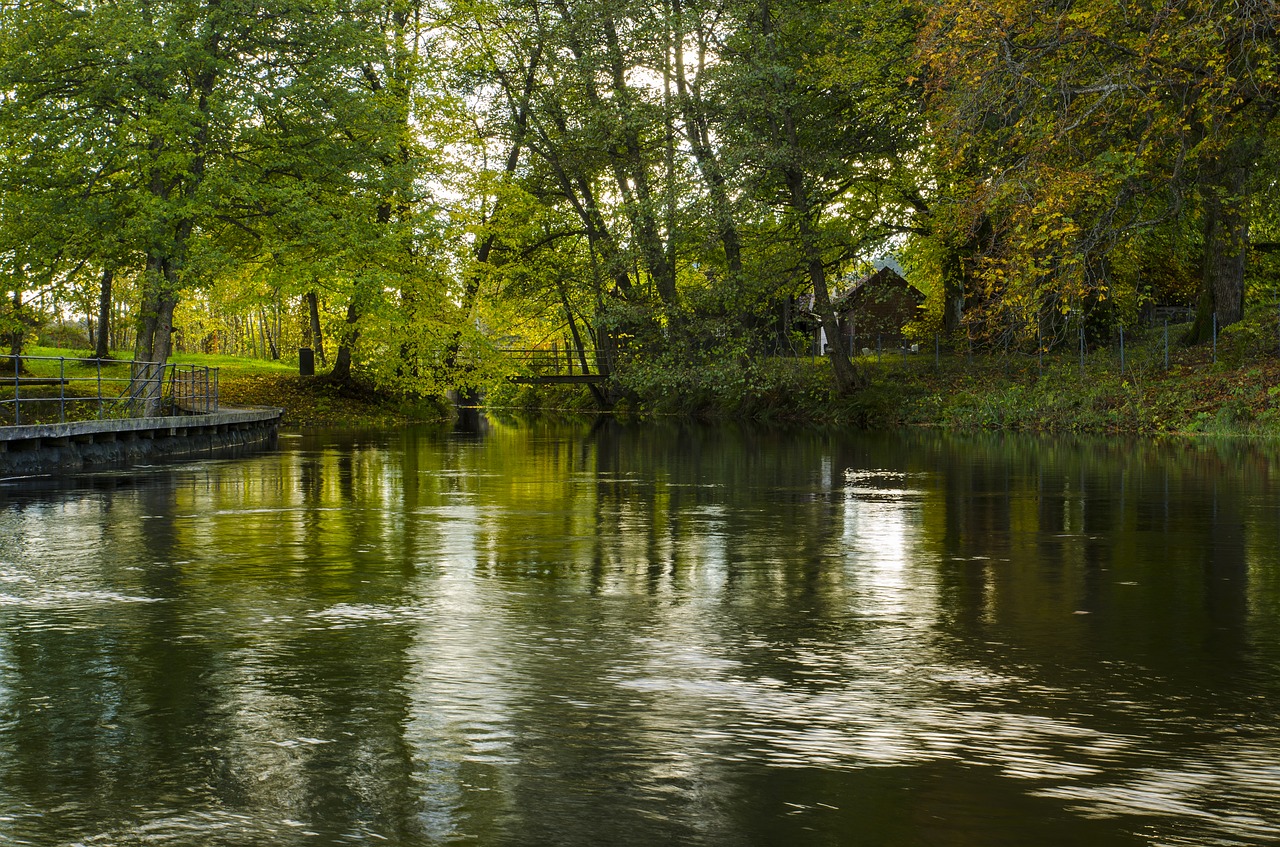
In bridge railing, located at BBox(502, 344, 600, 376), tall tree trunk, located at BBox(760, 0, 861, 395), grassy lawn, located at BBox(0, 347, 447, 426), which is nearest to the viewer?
tall tree trunk, located at BBox(760, 0, 861, 395)

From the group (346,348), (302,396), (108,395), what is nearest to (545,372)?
(346,348)

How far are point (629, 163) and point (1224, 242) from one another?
18664 millimetres

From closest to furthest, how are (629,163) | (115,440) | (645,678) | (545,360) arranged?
(645,678) < (115,440) < (629,163) < (545,360)

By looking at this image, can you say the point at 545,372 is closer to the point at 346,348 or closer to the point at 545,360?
the point at 545,360

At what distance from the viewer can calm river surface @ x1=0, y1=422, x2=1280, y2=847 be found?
16.2 ft

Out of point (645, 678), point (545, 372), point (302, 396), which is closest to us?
point (645, 678)

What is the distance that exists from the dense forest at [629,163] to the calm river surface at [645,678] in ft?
52.9

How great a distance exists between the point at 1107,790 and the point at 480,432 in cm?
4111

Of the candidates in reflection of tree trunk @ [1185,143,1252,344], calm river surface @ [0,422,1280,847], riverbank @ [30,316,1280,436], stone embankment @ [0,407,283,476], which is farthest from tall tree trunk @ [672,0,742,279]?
calm river surface @ [0,422,1280,847]

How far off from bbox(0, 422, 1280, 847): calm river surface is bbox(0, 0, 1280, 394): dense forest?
52.9ft

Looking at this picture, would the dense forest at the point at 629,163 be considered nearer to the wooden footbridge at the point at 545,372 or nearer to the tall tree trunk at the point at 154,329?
the tall tree trunk at the point at 154,329

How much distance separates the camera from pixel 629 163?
4684 cm

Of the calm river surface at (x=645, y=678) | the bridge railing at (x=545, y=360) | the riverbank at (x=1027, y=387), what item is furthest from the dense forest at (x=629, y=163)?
the calm river surface at (x=645, y=678)

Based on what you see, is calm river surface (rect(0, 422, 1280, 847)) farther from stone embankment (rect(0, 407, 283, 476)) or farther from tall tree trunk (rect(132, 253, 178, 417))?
tall tree trunk (rect(132, 253, 178, 417))
